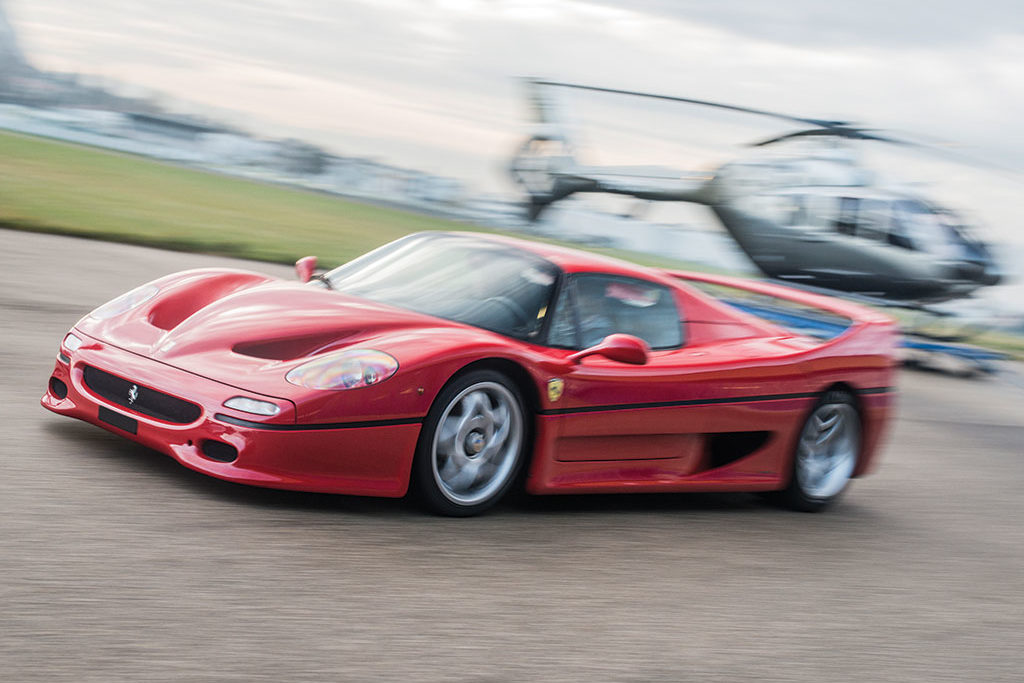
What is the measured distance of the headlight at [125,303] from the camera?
480 cm

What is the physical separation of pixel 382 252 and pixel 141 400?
5.59 feet

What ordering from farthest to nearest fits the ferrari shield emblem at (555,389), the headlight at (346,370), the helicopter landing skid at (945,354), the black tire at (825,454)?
the helicopter landing skid at (945,354) → the black tire at (825,454) → the ferrari shield emblem at (555,389) → the headlight at (346,370)

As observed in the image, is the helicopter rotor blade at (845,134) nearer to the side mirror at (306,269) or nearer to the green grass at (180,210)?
the green grass at (180,210)

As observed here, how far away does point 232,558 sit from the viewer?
139 inches

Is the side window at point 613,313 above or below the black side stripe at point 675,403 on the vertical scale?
above

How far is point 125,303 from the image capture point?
4.86 metres

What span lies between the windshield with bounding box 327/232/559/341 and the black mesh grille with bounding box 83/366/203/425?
112cm

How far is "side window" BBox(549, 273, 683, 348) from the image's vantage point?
4953 mm

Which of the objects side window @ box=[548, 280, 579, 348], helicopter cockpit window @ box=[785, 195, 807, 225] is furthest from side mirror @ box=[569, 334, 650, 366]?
helicopter cockpit window @ box=[785, 195, 807, 225]

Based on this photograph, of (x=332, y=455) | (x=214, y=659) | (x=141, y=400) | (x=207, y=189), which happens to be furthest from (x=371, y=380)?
(x=207, y=189)

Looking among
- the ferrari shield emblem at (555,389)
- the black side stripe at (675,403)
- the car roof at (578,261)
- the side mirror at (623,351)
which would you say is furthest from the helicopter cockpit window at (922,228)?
the ferrari shield emblem at (555,389)

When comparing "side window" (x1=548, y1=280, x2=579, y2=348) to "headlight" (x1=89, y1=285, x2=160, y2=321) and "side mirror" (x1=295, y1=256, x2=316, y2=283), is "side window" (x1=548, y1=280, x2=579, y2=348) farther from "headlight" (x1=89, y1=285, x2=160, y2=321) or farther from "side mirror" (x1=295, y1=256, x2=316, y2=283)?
"headlight" (x1=89, y1=285, x2=160, y2=321)

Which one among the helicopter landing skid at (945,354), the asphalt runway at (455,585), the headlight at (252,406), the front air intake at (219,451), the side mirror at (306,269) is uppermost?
the side mirror at (306,269)

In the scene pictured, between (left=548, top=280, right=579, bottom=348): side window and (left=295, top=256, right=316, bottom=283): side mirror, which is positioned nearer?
(left=548, top=280, right=579, bottom=348): side window
